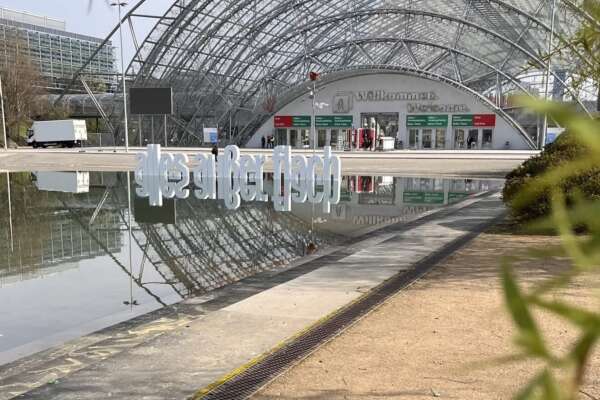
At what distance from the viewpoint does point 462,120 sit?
5538 cm

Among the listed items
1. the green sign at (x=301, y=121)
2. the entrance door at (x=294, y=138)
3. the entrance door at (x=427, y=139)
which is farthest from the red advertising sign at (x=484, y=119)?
the entrance door at (x=294, y=138)

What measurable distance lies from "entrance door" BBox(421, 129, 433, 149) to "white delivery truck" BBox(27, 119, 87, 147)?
44289 millimetres

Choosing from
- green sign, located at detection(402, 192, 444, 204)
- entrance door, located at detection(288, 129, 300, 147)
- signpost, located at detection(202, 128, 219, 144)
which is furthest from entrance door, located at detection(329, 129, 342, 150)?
green sign, located at detection(402, 192, 444, 204)

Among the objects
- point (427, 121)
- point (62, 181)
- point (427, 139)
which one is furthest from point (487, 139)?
point (62, 181)

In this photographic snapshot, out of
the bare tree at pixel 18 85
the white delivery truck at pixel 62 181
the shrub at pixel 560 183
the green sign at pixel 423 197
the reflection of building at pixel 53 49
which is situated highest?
the reflection of building at pixel 53 49

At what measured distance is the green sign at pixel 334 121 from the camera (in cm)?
6090

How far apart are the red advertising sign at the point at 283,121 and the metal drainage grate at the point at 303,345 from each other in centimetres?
5629

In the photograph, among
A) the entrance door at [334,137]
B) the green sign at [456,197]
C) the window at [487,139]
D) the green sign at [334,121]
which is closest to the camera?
the green sign at [456,197]

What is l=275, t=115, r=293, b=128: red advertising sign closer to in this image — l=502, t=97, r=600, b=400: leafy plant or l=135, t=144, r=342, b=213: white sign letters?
l=135, t=144, r=342, b=213: white sign letters

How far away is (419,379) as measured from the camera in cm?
456

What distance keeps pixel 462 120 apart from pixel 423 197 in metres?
38.1

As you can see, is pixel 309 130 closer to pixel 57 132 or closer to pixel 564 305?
pixel 57 132

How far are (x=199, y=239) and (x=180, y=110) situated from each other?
56.3 meters

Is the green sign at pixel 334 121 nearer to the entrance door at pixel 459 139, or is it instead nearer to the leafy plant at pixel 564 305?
the entrance door at pixel 459 139
